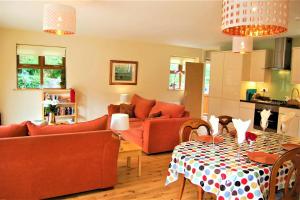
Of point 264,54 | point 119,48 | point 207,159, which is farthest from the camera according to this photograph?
point 119,48

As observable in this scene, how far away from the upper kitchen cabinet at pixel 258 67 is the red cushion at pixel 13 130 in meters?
5.12

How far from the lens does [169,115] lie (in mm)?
4922

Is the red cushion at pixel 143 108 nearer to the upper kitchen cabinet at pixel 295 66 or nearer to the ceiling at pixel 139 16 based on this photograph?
the ceiling at pixel 139 16

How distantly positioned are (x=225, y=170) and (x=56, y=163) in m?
1.80

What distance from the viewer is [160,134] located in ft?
14.7

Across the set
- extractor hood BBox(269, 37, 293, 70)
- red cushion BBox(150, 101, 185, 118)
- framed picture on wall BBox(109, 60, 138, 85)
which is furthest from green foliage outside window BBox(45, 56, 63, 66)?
extractor hood BBox(269, 37, 293, 70)

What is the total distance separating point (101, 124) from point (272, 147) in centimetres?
191

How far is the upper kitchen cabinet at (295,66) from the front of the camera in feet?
16.9

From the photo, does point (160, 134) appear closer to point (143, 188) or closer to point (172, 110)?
point (172, 110)

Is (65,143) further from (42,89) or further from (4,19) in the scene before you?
(42,89)

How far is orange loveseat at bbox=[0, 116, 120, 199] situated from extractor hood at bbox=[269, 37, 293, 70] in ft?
14.4

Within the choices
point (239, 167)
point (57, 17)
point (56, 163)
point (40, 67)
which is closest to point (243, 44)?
point (239, 167)

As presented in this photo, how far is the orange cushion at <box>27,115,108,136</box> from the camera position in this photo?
2635 millimetres

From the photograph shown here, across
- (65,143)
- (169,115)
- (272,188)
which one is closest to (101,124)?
(65,143)
